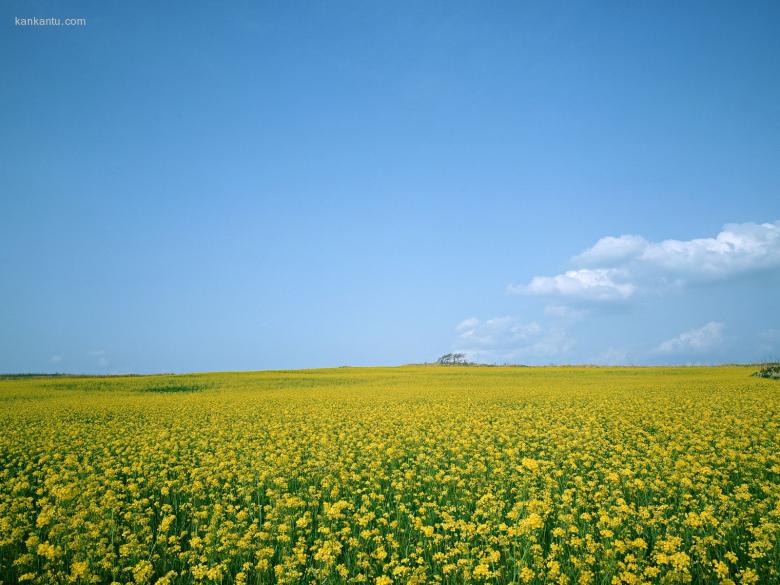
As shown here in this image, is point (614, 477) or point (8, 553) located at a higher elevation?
point (614, 477)

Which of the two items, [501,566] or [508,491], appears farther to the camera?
[508,491]

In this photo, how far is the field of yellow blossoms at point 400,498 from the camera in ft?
22.1

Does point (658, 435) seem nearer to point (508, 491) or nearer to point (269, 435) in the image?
point (508, 491)

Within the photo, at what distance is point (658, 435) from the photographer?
15.2m

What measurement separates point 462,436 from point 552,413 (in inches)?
309

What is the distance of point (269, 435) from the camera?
672 inches

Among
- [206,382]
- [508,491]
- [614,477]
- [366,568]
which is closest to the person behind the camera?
[366,568]

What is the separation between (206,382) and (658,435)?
157 feet

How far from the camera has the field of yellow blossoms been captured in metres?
6.74

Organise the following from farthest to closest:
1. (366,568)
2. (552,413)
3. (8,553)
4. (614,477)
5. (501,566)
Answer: (552,413) < (614,477) < (8,553) < (366,568) < (501,566)

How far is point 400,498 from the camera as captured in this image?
9.83 meters

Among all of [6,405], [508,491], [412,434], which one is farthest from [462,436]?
[6,405]

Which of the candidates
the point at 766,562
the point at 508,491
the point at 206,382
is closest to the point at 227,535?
the point at 508,491

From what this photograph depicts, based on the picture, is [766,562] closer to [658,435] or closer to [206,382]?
[658,435]
